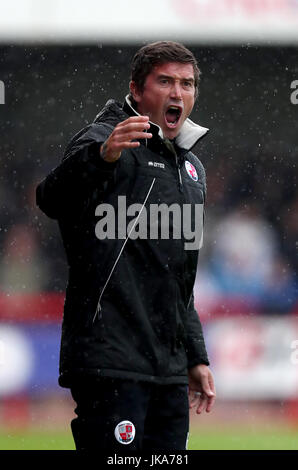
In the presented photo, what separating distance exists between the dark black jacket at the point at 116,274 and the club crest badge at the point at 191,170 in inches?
8.7

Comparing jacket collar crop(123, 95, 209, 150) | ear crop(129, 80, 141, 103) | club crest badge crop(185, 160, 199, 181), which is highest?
ear crop(129, 80, 141, 103)

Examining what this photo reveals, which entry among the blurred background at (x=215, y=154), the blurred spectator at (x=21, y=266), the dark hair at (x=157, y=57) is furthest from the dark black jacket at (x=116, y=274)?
the blurred spectator at (x=21, y=266)

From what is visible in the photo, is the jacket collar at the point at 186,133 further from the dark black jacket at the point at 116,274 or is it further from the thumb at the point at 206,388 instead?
the thumb at the point at 206,388

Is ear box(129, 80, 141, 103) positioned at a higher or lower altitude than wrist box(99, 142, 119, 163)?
higher

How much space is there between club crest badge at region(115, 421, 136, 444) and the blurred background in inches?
187

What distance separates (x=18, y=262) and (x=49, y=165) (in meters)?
1.41

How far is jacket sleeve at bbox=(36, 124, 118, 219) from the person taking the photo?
3.35 m

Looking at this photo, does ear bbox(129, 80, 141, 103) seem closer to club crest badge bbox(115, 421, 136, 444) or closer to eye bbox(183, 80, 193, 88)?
eye bbox(183, 80, 193, 88)

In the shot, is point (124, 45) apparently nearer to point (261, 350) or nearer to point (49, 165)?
point (49, 165)

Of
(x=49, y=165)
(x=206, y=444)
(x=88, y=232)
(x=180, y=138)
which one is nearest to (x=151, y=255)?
(x=88, y=232)

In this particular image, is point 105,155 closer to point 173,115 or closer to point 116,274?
point 116,274

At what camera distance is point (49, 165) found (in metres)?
10.9

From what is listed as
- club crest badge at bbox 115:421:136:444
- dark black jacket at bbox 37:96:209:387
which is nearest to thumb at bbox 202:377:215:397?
dark black jacket at bbox 37:96:209:387

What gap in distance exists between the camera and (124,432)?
11.1 feet
